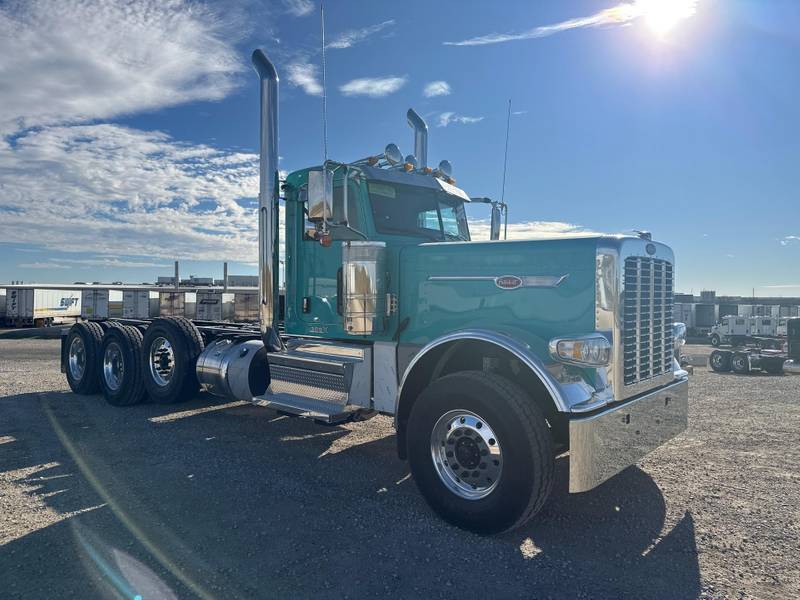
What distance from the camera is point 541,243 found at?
440 centimetres

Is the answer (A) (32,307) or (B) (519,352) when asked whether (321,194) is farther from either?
(A) (32,307)

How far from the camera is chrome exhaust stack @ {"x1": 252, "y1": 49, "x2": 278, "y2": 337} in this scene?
21.5 ft

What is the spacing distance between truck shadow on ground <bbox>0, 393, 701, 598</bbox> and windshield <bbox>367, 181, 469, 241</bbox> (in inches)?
94.9

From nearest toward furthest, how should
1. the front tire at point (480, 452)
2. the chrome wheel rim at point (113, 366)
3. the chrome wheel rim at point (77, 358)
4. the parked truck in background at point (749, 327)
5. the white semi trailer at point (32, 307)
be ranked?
the front tire at point (480, 452), the chrome wheel rim at point (113, 366), the chrome wheel rim at point (77, 358), the parked truck in background at point (749, 327), the white semi trailer at point (32, 307)

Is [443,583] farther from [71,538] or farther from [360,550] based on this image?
[71,538]

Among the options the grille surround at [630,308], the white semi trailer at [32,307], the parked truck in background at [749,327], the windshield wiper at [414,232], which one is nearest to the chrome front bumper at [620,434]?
the grille surround at [630,308]

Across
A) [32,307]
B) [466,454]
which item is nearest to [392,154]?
[466,454]

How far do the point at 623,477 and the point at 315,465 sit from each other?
300 centimetres

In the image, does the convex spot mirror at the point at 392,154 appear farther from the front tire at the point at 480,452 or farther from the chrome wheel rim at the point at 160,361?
the chrome wheel rim at the point at 160,361

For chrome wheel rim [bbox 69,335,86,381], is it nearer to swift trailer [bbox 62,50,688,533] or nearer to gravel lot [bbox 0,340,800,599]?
gravel lot [bbox 0,340,800,599]

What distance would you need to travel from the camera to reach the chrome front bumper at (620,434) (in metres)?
3.86

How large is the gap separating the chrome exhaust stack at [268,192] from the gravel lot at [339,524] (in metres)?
1.74

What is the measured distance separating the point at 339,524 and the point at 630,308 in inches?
109

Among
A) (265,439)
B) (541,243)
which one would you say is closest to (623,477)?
(541,243)
